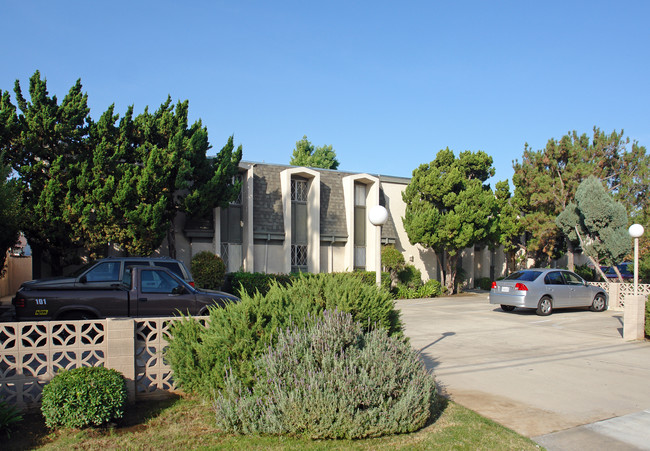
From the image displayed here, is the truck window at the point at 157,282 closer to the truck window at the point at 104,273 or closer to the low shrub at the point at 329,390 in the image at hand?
the truck window at the point at 104,273

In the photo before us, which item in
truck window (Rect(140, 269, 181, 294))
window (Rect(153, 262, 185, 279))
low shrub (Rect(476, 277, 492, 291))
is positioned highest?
window (Rect(153, 262, 185, 279))

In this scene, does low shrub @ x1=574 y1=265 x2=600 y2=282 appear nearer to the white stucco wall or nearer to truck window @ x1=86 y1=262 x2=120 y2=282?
the white stucco wall

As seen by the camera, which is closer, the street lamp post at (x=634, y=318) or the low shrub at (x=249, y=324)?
the low shrub at (x=249, y=324)

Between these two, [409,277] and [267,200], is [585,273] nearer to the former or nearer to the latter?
[409,277]

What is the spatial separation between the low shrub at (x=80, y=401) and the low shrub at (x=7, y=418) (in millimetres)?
269

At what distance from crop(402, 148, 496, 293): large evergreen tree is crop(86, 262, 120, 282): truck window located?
52.2ft

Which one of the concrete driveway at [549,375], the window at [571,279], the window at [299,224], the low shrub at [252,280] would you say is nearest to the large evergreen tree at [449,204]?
the window at [299,224]

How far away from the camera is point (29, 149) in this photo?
15.1m

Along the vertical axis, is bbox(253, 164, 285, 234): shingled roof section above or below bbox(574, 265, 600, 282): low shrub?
above

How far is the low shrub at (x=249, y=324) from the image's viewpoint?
18.9 ft

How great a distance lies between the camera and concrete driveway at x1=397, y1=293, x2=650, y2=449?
5621mm

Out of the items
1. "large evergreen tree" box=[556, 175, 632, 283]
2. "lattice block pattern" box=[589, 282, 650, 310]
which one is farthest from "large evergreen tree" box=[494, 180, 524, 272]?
"lattice block pattern" box=[589, 282, 650, 310]

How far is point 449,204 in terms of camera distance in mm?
23953

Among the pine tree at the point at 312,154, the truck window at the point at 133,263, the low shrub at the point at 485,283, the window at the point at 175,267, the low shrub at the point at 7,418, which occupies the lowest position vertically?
the low shrub at the point at 485,283
